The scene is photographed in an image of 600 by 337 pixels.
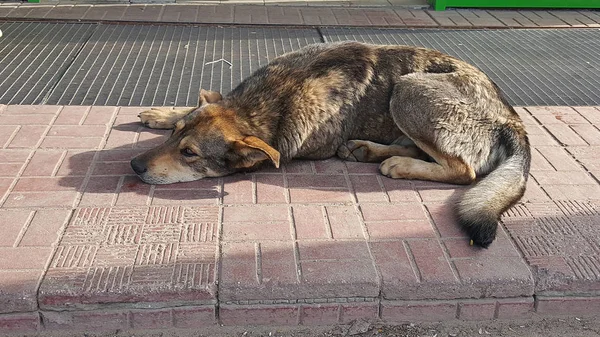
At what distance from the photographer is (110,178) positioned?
443 centimetres

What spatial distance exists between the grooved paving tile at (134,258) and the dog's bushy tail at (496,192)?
1523mm

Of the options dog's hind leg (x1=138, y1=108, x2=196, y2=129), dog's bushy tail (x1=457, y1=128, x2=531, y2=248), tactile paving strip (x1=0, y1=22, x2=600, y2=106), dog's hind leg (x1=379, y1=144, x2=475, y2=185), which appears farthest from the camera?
tactile paving strip (x1=0, y1=22, x2=600, y2=106)

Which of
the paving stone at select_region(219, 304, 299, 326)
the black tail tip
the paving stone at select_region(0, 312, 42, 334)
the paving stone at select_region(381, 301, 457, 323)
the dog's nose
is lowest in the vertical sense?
the paving stone at select_region(381, 301, 457, 323)

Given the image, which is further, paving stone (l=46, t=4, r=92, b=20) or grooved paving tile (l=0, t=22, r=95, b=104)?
paving stone (l=46, t=4, r=92, b=20)

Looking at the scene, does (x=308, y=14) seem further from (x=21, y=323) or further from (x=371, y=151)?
(x=21, y=323)

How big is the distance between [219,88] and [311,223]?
100 inches

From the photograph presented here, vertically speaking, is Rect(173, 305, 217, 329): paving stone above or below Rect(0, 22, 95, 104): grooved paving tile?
below

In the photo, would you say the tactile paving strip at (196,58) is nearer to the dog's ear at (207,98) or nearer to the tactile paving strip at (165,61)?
the tactile paving strip at (165,61)

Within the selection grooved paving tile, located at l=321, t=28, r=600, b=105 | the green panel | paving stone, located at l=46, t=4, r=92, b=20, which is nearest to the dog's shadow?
grooved paving tile, located at l=321, t=28, r=600, b=105

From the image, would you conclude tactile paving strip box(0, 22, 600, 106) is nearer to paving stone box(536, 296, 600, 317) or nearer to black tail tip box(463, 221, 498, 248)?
black tail tip box(463, 221, 498, 248)

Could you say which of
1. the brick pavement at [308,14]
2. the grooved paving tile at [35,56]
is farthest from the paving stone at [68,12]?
the grooved paving tile at [35,56]

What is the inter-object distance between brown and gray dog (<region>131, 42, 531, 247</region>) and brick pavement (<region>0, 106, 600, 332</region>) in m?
0.14

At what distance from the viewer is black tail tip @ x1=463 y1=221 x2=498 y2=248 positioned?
3830 millimetres

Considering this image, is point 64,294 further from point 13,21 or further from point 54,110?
point 13,21
